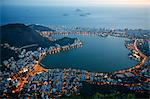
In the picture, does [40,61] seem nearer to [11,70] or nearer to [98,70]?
[11,70]

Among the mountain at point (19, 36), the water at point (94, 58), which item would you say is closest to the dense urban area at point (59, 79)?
the water at point (94, 58)

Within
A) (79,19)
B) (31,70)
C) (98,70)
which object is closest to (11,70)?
(31,70)

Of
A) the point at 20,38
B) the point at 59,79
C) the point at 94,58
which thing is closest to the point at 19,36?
the point at 20,38

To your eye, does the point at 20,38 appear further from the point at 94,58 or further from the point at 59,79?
the point at 59,79

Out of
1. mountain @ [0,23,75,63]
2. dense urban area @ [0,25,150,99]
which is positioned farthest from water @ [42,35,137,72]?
mountain @ [0,23,75,63]

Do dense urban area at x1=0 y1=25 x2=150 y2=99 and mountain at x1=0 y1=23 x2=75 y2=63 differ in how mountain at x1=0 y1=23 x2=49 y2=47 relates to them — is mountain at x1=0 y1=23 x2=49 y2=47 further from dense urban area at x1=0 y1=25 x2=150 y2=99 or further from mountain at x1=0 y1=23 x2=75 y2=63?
dense urban area at x1=0 y1=25 x2=150 y2=99
